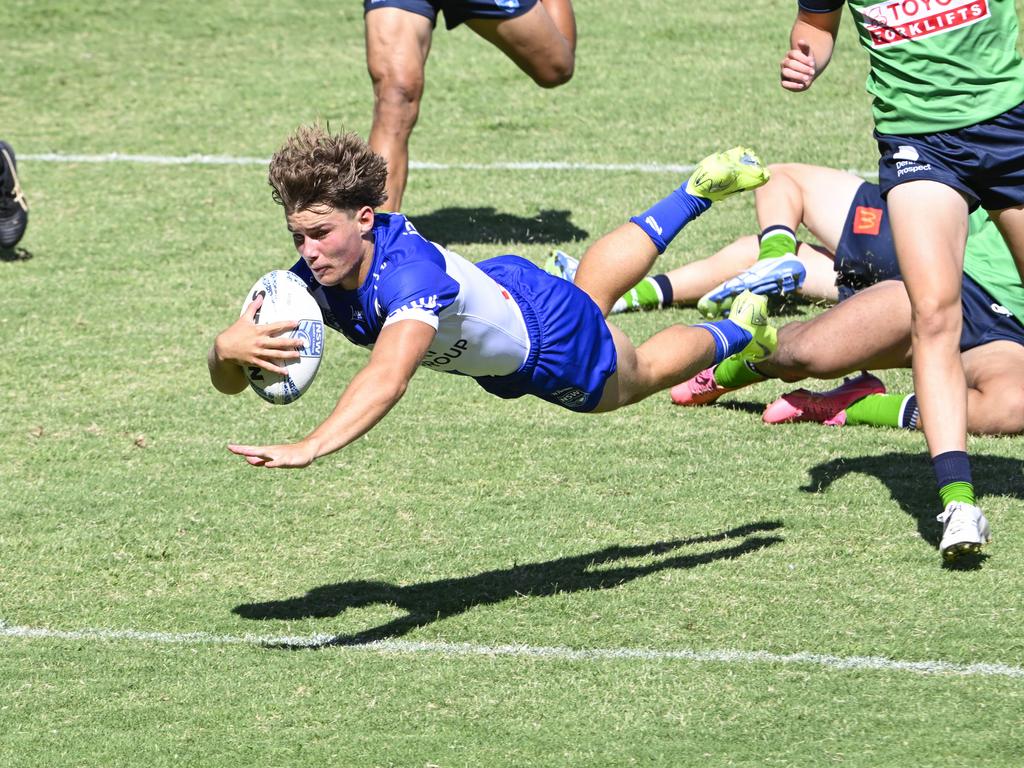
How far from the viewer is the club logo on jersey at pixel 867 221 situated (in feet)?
25.7

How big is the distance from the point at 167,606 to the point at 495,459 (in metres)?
1.82

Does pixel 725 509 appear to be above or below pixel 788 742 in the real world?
above

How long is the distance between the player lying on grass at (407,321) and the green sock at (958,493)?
114cm

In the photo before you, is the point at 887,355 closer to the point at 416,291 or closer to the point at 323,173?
the point at 416,291

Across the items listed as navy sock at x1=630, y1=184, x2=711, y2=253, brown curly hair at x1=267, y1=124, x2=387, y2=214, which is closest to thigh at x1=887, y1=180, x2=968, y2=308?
navy sock at x1=630, y1=184, x2=711, y2=253

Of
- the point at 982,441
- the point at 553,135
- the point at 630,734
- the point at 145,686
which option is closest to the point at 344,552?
the point at 145,686

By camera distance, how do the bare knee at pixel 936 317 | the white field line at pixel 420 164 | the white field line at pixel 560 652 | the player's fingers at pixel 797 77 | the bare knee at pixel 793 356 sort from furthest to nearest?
the white field line at pixel 420 164 → the bare knee at pixel 793 356 → the player's fingers at pixel 797 77 → the bare knee at pixel 936 317 → the white field line at pixel 560 652

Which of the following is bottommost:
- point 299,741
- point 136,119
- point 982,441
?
point 299,741

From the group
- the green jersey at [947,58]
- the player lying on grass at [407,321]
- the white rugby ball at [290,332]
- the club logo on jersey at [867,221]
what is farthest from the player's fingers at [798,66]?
the white rugby ball at [290,332]

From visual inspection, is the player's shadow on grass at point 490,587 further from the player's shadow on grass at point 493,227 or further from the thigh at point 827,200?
the player's shadow on grass at point 493,227

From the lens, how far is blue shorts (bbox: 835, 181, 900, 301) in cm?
772

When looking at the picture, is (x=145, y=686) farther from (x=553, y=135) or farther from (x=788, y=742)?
(x=553, y=135)

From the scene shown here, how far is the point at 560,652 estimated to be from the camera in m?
5.10

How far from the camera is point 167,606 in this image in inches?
219
